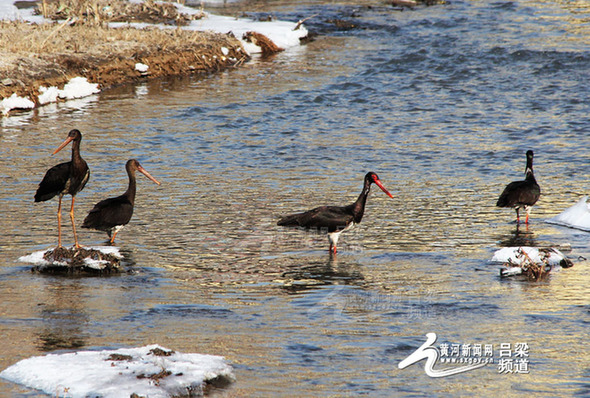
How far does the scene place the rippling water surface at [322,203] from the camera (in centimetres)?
899

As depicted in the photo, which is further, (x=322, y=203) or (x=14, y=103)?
(x=14, y=103)

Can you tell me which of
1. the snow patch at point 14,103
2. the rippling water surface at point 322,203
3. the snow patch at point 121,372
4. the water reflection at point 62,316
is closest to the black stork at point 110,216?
the rippling water surface at point 322,203

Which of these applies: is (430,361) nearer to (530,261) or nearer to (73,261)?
(530,261)

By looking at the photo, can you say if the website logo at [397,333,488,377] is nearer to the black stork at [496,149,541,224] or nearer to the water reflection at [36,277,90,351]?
the water reflection at [36,277,90,351]

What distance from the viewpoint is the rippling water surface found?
899 cm

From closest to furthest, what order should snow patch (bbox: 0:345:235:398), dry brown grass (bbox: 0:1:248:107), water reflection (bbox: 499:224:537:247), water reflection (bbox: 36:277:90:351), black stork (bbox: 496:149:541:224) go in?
snow patch (bbox: 0:345:235:398)
water reflection (bbox: 36:277:90:351)
water reflection (bbox: 499:224:537:247)
black stork (bbox: 496:149:541:224)
dry brown grass (bbox: 0:1:248:107)

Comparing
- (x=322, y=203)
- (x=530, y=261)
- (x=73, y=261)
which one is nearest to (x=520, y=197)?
(x=530, y=261)

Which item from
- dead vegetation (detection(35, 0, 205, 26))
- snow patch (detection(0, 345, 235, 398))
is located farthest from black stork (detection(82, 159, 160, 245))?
dead vegetation (detection(35, 0, 205, 26))

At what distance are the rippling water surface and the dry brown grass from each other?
986mm

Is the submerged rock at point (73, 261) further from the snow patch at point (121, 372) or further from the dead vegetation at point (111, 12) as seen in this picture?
the dead vegetation at point (111, 12)

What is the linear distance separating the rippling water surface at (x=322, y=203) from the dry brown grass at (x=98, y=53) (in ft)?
3.23

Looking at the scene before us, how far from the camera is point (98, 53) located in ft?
90.4

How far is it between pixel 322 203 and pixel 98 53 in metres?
14.7

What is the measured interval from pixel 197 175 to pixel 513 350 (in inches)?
423
